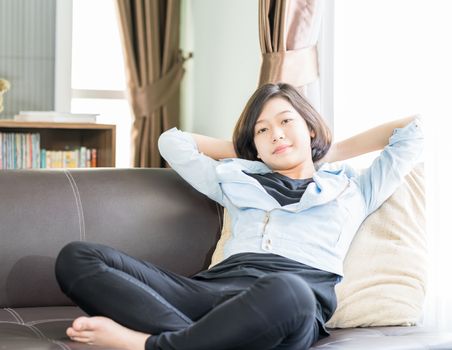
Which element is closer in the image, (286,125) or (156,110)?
(286,125)

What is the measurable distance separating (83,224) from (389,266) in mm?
853

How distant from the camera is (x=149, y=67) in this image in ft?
13.6

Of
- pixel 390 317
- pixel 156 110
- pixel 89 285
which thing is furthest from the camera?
pixel 156 110

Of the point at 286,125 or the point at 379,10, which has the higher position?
the point at 379,10

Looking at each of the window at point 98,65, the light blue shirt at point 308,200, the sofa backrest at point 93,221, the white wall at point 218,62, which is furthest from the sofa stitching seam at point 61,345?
the window at point 98,65

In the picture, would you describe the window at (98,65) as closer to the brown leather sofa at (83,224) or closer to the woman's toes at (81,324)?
the brown leather sofa at (83,224)

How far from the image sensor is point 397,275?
2080mm

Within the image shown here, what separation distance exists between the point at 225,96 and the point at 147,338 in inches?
88.1

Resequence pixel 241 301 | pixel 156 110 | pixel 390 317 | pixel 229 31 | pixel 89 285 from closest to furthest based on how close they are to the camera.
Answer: pixel 241 301 < pixel 89 285 < pixel 390 317 < pixel 229 31 < pixel 156 110

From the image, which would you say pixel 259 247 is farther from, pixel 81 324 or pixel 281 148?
pixel 81 324

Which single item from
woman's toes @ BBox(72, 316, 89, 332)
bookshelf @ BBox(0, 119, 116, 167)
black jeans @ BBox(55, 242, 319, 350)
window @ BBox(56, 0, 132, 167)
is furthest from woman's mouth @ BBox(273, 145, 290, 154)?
window @ BBox(56, 0, 132, 167)

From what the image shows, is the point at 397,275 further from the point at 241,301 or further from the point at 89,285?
the point at 89,285

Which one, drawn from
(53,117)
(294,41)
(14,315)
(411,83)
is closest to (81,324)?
(14,315)

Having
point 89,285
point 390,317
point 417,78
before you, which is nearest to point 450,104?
point 417,78
